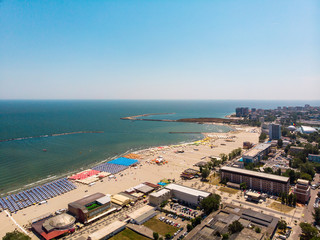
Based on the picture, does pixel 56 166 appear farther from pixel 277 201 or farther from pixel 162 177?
Answer: pixel 277 201

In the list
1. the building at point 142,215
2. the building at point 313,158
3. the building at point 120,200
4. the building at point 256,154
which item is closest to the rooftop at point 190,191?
the building at point 142,215

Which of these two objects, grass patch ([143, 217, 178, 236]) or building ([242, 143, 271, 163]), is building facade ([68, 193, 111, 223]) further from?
building ([242, 143, 271, 163])

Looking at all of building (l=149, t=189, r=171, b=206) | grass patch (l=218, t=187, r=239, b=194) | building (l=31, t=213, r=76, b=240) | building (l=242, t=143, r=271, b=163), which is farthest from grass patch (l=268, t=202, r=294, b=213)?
building (l=31, t=213, r=76, b=240)

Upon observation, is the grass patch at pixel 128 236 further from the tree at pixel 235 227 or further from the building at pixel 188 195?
the building at pixel 188 195

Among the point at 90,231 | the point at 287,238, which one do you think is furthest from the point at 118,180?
the point at 287,238

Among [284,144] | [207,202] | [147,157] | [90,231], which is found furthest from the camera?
[284,144]
